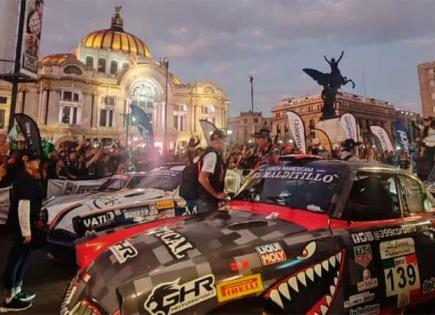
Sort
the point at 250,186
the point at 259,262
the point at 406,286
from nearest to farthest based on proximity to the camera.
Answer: the point at 259,262 → the point at 406,286 → the point at 250,186

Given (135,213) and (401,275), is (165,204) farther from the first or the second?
(401,275)

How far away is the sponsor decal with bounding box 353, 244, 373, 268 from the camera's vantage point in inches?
108

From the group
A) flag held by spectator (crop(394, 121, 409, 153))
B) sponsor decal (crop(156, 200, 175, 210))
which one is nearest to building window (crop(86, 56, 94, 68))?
flag held by spectator (crop(394, 121, 409, 153))

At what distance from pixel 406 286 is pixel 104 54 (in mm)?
65764

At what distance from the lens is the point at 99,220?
5.26 metres

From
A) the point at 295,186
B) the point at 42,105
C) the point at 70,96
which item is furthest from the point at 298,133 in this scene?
the point at 70,96

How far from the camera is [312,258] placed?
8.11 ft

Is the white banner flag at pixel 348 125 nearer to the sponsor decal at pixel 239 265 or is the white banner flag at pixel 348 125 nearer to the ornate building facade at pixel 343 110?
the sponsor decal at pixel 239 265

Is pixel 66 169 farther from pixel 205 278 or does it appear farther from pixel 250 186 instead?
pixel 205 278

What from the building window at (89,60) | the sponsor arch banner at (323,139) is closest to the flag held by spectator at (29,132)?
the sponsor arch banner at (323,139)

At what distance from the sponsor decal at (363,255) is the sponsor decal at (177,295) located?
132 centimetres

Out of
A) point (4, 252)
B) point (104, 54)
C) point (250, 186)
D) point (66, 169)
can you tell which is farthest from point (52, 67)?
point (250, 186)

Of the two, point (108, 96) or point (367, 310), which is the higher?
point (108, 96)

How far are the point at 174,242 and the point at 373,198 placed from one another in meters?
2.01
